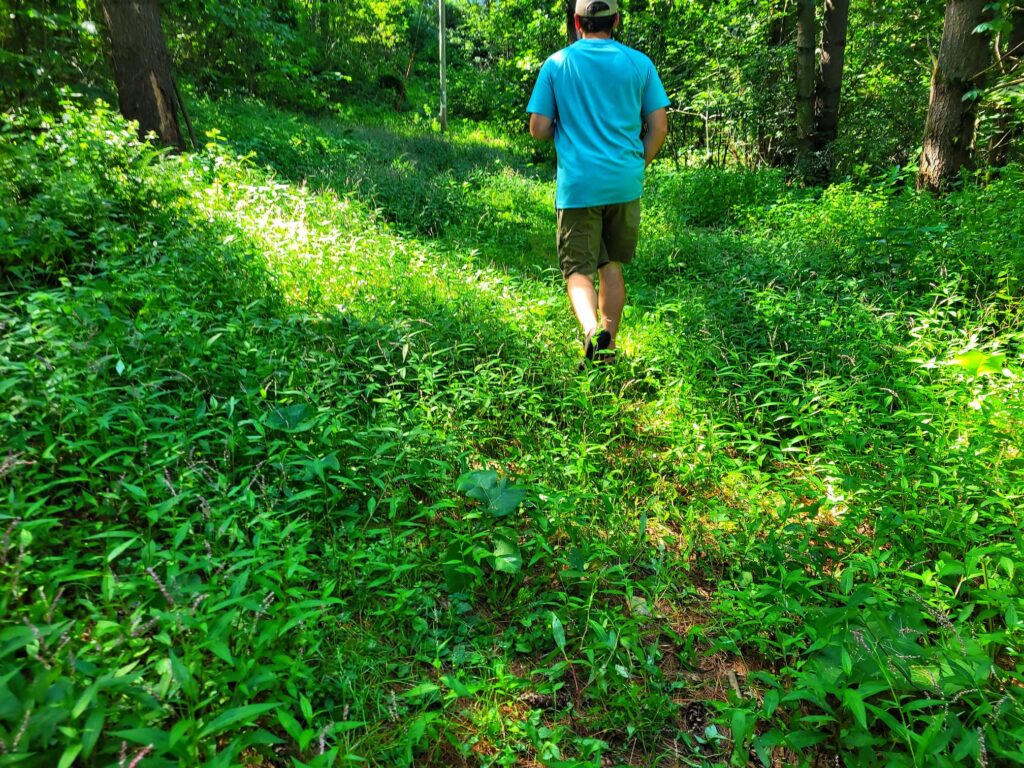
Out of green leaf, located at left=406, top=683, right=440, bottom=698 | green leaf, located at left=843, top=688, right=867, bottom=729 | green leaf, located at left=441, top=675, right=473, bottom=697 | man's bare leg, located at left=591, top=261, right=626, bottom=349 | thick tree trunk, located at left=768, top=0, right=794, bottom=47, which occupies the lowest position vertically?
green leaf, located at left=406, top=683, right=440, bottom=698

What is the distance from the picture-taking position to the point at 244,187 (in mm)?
5133

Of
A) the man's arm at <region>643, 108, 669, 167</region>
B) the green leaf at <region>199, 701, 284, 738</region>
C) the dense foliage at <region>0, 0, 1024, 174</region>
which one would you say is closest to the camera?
the green leaf at <region>199, 701, 284, 738</region>

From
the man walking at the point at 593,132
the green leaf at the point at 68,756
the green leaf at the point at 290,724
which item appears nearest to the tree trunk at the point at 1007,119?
the man walking at the point at 593,132

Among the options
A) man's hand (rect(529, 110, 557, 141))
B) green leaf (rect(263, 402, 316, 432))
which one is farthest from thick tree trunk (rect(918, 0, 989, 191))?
green leaf (rect(263, 402, 316, 432))

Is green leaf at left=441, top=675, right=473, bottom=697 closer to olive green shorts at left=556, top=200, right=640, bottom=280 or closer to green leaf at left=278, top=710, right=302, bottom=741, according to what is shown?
green leaf at left=278, top=710, right=302, bottom=741

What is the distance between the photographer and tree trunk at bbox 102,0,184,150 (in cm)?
555

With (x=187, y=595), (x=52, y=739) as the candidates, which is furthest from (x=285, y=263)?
(x=52, y=739)

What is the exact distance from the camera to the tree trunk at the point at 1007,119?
18.9ft

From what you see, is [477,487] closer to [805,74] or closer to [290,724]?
[290,724]

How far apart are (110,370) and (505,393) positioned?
1.81 meters

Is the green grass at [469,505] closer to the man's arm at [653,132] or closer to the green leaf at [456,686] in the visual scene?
the green leaf at [456,686]

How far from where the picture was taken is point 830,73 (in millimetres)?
8734

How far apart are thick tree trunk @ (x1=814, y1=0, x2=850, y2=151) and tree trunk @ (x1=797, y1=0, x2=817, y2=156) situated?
163 mm

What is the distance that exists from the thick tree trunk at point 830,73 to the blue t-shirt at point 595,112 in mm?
7219
